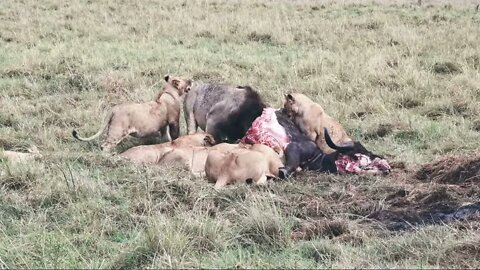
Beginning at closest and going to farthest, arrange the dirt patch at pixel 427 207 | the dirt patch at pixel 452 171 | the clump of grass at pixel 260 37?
the dirt patch at pixel 427 207, the dirt patch at pixel 452 171, the clump of grass at pixel 260 37

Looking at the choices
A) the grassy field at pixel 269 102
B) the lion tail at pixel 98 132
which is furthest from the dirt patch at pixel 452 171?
the lion tail at pixel 98 132

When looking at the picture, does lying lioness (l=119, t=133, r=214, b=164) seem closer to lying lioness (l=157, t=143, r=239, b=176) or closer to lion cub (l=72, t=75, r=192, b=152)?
lying lioness (l=157, t=143, r=239, b=176)

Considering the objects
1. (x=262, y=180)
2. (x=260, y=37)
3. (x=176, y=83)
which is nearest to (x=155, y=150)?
(x=262, y=180)

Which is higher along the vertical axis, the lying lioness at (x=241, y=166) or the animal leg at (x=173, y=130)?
the lying lioness at (x=241, y=166)

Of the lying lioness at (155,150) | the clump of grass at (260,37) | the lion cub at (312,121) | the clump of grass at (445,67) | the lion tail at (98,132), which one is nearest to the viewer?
the lying lioness at (155,150)

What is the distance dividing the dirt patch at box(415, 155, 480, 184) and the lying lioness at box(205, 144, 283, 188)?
144 cm

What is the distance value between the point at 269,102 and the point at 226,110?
6.41 feet

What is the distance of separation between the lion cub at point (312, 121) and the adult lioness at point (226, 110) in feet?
1.31

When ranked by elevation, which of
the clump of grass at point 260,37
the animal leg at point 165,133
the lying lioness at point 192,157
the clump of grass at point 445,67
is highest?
the lying lioness at point 192,157

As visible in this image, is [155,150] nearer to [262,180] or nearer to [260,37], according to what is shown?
[262,180]

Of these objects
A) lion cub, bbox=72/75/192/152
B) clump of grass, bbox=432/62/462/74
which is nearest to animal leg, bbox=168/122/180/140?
lion cub, bbox=72/75/192/152

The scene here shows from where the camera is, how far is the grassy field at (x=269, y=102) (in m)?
4.45

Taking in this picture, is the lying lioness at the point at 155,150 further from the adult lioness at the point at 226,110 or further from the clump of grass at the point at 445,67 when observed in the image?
the clump of grass at the point at 445,67

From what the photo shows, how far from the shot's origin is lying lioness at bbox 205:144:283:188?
6.43m
